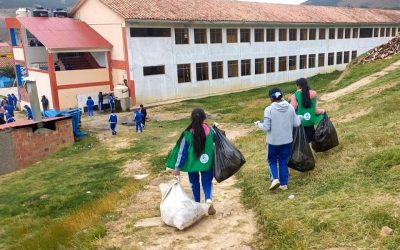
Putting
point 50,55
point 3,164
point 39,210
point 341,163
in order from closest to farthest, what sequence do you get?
point 341,163 < point 39,210 < point 3,164 < point 50,55

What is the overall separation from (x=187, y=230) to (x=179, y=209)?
1.07ft

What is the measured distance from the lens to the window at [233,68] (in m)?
28.3

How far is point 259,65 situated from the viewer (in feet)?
99.6

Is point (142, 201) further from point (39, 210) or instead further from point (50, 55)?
point (50, 55)

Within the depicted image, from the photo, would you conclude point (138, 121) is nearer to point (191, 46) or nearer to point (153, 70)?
point (153, 70)

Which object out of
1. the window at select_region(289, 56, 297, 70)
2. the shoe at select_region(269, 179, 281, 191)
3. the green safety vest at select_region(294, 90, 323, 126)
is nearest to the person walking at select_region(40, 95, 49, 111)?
the green safety vest at select_region(294, 90, 323, 126)

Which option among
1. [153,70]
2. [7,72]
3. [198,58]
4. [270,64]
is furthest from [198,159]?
[7,72]

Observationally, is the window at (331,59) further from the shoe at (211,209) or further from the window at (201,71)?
the shoe at (211,209)

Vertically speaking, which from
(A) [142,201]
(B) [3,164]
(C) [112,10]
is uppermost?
(C) [112,10]

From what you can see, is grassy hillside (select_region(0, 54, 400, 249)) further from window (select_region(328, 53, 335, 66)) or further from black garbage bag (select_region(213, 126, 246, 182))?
window (select_region(328, 53, 335, 66))

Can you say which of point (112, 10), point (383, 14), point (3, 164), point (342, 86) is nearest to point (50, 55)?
point (112, 10)

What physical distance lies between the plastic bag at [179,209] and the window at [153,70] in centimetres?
1891

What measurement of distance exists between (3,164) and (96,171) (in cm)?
483

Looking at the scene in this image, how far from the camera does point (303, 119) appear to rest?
6469mm
